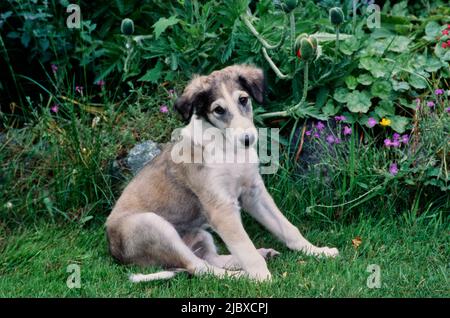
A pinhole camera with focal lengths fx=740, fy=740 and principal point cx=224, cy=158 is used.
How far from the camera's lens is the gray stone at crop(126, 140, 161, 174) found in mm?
6098

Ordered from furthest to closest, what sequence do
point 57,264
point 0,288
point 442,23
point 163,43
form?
point 442,23
point 163,43
point 57,264
point 0,288

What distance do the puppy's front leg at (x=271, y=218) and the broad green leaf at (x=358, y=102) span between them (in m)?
1.18

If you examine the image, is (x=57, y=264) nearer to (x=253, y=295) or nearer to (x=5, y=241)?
(x=5, y=241)

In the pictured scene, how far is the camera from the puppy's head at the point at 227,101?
4.72 metres

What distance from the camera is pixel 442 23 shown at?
6906 millimetres

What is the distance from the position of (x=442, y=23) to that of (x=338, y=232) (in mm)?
2548

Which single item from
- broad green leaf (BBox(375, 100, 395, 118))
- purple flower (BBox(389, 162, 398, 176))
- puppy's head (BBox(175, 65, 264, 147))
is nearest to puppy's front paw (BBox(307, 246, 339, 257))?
purple flower (BBox(389, 162, 398, 176))

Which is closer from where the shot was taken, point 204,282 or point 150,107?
point 204,282

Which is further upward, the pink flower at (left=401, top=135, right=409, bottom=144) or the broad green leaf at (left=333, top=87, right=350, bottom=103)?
the broad green leaf at (left=333, top=87, right=350, bottom=103)

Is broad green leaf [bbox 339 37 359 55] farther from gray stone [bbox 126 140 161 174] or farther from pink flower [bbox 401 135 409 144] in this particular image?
gray stone [bbox 126 140 161 174]

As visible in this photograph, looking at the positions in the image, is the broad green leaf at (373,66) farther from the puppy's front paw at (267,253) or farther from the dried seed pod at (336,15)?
the puppy's front paw at (267,253)

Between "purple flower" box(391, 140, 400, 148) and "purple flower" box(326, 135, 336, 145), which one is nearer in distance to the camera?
"purple flower" box(391, 140, 400, 148)

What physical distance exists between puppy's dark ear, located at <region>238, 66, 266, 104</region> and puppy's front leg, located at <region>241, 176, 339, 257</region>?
24.2 inches

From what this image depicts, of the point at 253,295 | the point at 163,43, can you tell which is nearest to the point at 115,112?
the point at 163,43
